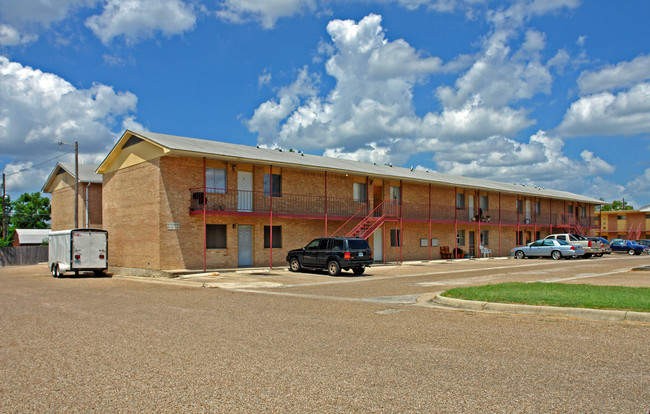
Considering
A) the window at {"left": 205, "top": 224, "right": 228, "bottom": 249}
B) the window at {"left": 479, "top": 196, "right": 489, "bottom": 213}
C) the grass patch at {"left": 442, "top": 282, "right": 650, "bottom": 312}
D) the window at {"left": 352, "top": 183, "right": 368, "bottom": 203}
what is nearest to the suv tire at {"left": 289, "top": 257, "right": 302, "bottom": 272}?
the window at {"left": 205, "top": 224, "right": 228, "bottom": 249}

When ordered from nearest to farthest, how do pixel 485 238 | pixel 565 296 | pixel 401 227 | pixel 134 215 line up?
1. pixel 565 296
2. pixel 134 215
3. pixel 401 227
4. pixel 485 238

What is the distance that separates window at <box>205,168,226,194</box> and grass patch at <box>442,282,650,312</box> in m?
15.6

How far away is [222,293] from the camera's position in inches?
665

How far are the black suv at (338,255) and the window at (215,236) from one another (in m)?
4.50

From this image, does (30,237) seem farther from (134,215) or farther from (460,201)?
(460,201)

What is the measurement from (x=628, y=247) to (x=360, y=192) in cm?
2793

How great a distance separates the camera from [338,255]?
77.6 ft

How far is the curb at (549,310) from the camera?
10.1m

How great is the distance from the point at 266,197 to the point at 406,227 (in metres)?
11.7

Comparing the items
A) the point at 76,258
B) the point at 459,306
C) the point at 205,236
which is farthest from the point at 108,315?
the point at 76,258

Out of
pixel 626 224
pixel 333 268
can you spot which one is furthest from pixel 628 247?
pixel 333 268

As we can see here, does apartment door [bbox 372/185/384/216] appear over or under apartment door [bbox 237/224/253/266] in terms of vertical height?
over

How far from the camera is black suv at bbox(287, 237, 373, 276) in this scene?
2359 centimetres

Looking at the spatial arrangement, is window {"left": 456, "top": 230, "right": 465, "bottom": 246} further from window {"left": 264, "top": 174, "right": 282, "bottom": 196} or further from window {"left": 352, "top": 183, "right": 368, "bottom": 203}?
window {"left": 264, "top": 174, "right": 282, "bottom": 196}
